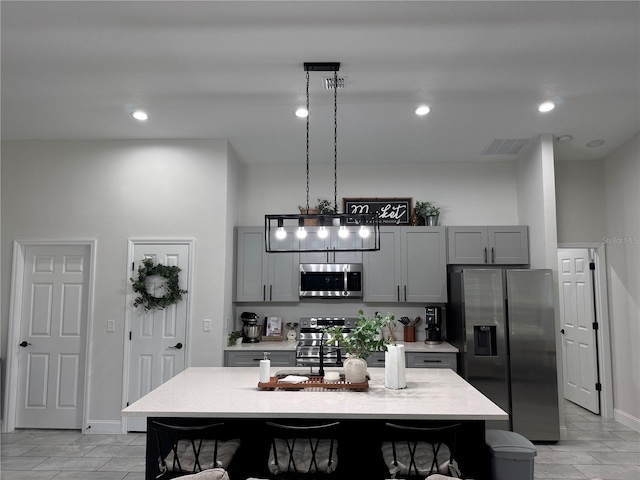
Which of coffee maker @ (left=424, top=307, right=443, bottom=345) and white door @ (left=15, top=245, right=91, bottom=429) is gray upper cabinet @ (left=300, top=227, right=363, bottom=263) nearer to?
coffee maker @ (left=424, top=307, right=443, bottom=345)

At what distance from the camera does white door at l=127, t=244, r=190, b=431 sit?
453cm

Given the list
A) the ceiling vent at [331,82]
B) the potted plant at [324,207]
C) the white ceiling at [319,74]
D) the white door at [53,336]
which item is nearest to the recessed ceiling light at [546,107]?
the white ceiling at [319,74]

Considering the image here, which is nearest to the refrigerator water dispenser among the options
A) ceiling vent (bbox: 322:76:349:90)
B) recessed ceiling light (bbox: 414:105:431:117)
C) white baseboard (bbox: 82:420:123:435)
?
recessed ceiling light (bbox: 414:105:431:117)

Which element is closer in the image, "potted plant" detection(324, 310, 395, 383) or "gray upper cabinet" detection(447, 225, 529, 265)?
"potted plant" detection(324, 310, 395, 383)

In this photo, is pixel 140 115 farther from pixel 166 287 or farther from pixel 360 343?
pixel 360 343

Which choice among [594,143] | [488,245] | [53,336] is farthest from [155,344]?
[594,143]

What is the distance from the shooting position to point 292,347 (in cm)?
471

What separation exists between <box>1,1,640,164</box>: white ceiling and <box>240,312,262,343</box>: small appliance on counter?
6.53ft

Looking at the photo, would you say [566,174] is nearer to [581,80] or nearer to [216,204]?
[581,80]

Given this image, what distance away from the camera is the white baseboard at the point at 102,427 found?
4484 millimetres

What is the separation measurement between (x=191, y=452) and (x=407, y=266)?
3.32 metres

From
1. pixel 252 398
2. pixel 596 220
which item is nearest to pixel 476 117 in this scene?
pixel 596 220

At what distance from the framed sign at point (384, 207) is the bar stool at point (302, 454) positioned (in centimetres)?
334

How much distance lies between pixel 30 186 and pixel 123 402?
2559 millimetres
